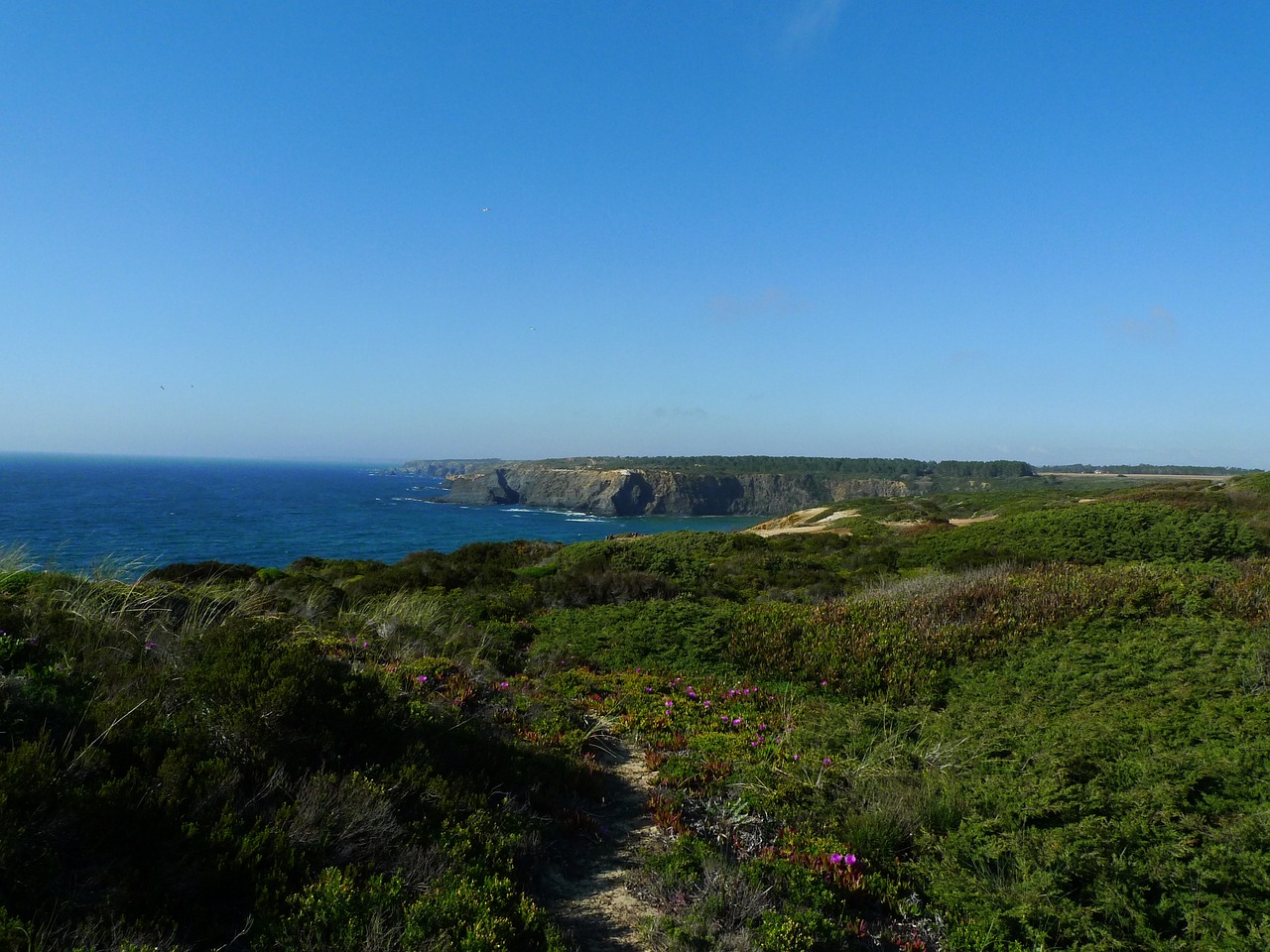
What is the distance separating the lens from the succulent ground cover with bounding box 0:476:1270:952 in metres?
2.99

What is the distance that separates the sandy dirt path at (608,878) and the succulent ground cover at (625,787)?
0.03 metres

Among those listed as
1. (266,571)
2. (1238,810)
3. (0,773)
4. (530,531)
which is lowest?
(530,531)

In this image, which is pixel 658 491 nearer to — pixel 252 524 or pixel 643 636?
pixel 252 524

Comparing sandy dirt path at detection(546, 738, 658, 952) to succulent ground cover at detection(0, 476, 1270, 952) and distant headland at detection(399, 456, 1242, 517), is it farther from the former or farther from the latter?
distant headland at detection(399, 456, 1242, 517)

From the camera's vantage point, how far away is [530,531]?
232 ft

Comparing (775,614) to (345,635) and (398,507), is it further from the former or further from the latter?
(398,507)

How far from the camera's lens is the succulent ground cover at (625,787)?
118 inches

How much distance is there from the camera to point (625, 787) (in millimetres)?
5234

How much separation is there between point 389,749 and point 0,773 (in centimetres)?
200

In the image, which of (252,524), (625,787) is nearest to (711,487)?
(252,524)

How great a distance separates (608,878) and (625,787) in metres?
1.36

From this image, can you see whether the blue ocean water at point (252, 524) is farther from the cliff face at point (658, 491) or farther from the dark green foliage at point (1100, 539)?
the dark green foliage at point (1100, 539)

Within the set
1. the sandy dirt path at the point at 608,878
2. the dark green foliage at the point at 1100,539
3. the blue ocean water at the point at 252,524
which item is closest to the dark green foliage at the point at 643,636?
the sandy dirt path at the point at 608,878

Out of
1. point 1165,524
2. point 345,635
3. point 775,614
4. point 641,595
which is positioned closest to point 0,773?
point 345,635
